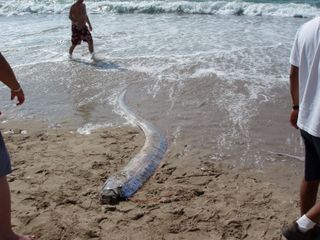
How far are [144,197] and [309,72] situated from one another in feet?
6.49

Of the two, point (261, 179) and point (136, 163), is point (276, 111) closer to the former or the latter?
point (261, 179)

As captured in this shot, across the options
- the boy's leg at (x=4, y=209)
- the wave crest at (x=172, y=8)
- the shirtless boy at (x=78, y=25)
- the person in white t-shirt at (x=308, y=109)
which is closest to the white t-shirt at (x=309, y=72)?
the person in white t-shirt at (x=308, y=109)

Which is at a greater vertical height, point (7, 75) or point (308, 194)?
point (7, 75)

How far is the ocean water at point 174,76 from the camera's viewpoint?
5.52 metres

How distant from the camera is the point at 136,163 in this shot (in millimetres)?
4488

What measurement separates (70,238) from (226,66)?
210 inches

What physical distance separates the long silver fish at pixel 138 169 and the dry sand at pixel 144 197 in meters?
0.08

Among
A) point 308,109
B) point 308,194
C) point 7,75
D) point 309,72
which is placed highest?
point 7,75

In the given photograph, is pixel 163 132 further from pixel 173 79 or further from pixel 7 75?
pixel 7 75

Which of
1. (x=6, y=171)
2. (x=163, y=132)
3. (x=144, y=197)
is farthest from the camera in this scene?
(x=163, y=132)

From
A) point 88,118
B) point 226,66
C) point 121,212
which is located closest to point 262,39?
point 226,66

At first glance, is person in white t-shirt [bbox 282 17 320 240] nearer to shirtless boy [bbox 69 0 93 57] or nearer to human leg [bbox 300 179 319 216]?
human leg [bbox 300 179 319 216]

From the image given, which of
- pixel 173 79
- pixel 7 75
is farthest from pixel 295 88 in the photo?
pixel 173 79

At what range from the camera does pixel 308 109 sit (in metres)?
2.65
